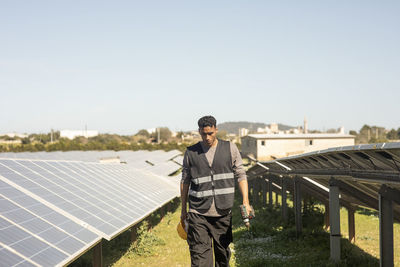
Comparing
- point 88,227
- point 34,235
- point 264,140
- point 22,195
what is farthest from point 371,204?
point 264,140

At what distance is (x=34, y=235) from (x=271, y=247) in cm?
681

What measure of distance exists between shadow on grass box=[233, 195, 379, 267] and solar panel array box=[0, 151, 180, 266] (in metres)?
3.04

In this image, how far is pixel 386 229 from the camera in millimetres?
6027

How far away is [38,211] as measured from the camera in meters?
7.95

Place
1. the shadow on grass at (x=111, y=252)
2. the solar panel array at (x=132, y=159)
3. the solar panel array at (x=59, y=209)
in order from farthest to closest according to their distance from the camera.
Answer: the solar panel array at (x=132, y=159), the shadow on grass at (x=111, y=252), the solar panel array at (x=59, y=209)

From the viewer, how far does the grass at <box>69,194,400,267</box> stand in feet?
31.2

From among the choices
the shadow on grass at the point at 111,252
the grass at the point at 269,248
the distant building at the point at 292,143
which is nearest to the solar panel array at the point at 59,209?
the grass at the point at 269,248

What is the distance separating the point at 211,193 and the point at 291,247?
688 cm

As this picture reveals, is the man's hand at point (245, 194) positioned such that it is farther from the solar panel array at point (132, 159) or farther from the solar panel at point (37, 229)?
the solar panel array at point (132, 159)

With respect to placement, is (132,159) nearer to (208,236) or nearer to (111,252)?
(111,252)

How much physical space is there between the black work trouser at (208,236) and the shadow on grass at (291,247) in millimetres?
4210

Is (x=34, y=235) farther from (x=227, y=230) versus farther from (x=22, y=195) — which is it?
(x=227, y=230)

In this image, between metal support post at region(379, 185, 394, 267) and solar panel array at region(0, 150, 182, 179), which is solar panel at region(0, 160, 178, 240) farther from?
solar panel array at region(0, 150, 182, 179)

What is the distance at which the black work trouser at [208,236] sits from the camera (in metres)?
5.10
